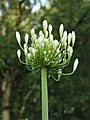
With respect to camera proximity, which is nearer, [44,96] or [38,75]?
[44,96]

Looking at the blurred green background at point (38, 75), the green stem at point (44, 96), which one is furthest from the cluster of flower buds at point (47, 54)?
the blurred green background at point (38, 75)

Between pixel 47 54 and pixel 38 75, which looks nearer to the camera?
pixel 47 54

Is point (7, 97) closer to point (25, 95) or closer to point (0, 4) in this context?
point (25, 95)

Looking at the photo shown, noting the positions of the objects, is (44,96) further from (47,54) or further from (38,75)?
(38,75)

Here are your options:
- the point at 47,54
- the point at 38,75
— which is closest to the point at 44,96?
the point at 47,54

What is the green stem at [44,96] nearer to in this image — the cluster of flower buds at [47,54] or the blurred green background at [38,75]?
the cluster of flower buds at [47,54]

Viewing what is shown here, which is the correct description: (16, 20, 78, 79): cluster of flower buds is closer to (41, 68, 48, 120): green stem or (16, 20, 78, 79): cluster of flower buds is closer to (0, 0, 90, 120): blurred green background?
(41, 68, 48, 120): green stem

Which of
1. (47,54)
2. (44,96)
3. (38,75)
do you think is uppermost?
(38,75)

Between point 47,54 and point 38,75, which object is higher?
point 38,75

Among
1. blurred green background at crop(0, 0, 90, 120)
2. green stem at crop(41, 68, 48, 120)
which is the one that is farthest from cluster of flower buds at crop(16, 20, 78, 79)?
blurred green background at crop(0, 0, 90, 120)
